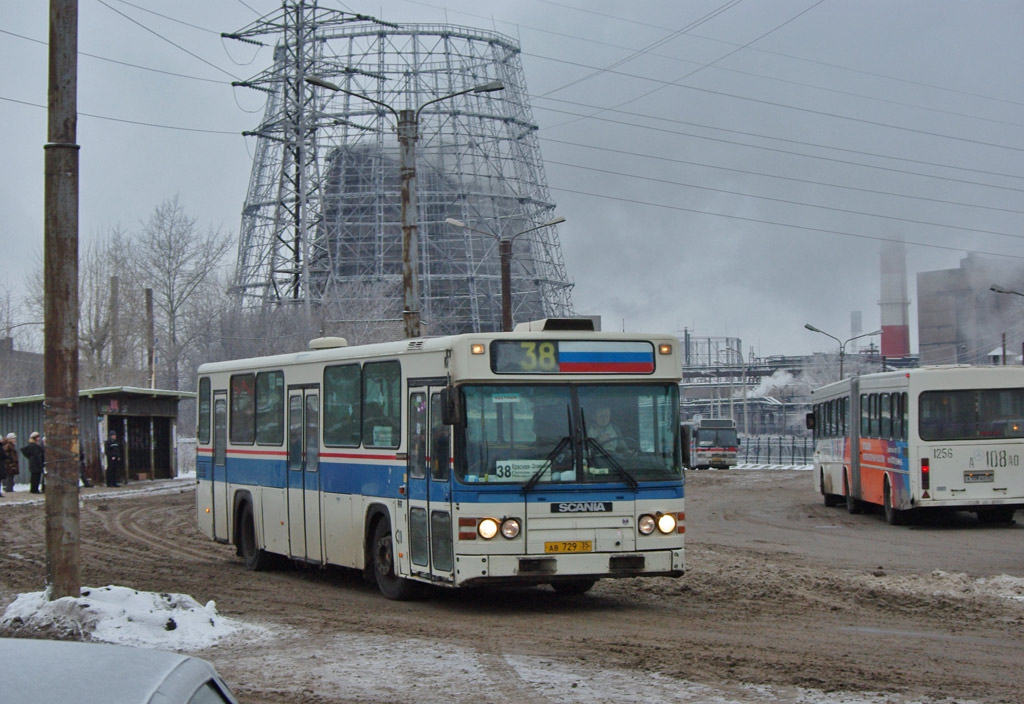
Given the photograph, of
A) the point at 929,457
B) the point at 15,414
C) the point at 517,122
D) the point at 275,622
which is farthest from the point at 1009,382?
the point at 517,122

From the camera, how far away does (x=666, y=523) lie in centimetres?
1245

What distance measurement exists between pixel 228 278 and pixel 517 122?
22.8 m

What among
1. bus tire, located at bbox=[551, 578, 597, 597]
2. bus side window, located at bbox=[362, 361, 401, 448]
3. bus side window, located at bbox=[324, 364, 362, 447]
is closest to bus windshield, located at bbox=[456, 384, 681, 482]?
bus side window, located at bbox=[362, 361, 401, 448]

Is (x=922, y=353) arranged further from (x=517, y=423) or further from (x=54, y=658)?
(x=54, y=658)

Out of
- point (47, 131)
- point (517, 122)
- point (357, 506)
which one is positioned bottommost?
point (357, 506)

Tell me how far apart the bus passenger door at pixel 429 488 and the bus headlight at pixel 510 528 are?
507mm

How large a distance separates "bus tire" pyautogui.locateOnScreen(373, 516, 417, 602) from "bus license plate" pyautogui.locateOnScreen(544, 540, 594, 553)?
190cm

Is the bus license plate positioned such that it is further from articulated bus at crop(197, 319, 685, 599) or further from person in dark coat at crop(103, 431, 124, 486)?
person in dark coat at crop(103, 431, 124, 486)

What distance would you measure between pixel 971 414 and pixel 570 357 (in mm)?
12982

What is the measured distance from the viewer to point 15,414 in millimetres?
45250

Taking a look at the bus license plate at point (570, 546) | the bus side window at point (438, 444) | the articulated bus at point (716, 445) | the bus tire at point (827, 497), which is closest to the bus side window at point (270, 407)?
the bus side window at point (438, 444)

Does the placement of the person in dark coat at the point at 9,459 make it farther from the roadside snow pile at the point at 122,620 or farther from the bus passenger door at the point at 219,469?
the roadside snow pile at the point at 122,620

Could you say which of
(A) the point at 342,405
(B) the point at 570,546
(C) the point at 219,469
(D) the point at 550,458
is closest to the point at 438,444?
(D) the point at 550,458

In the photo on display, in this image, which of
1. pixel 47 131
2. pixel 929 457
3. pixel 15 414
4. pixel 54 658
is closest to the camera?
pixel 54 658
